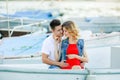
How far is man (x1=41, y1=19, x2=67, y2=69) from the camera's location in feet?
23.5

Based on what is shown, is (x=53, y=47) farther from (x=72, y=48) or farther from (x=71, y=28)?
(x=71, y=28)

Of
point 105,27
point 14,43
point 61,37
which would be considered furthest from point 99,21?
point 61,37

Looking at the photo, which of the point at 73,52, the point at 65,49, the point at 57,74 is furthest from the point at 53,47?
the point at 57,74

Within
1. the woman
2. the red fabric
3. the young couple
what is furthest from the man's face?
the red fabric

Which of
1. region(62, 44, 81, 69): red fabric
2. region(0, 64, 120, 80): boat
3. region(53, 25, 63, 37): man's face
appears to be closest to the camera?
region(0, 64, 120, 80): boat

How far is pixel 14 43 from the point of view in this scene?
1040cm

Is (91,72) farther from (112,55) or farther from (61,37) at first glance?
(112,55)

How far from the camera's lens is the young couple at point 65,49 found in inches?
274

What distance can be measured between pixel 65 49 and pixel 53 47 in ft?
0.72

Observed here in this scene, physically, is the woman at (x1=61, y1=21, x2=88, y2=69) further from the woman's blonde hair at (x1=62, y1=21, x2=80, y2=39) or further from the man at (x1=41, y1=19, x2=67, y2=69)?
the man at (x1=41, y1=19, x2=67, y2=69)

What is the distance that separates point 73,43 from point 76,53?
0.14 m

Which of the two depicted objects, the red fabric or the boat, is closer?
the boat

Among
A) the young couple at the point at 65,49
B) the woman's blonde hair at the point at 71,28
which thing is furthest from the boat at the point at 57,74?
the woman's blonde hair at the point at 71,28

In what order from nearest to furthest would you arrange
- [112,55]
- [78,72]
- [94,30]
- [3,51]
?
[78,72] → [112,55] → [3,51] → [94,30]
